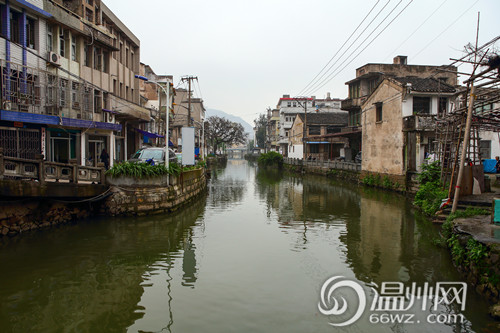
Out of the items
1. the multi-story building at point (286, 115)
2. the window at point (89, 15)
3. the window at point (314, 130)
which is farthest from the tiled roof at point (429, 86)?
the multi-story building at point (286, 115)

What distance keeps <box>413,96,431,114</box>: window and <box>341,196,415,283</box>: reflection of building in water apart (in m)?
9.81

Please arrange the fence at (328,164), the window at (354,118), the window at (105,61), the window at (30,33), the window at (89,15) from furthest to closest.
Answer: the window at (354,118) < the fence at (328,164) < the window at (105,61) < the window at (89,15) < the window at (30,33)

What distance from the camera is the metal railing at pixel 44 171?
11984 mm

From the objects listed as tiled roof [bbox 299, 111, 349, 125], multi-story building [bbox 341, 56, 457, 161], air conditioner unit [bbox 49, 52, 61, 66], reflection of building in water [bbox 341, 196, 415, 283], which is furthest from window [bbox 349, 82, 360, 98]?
air conditioner unit [bbox 49, 52, 61, 66]

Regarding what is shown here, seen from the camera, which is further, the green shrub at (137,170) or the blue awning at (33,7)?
the blue awning at (33,7)

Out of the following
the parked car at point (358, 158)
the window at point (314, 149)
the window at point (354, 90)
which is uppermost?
the window at point (354, 90)

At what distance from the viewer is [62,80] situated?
800 inches

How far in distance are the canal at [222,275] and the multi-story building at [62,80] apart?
16.6 feet

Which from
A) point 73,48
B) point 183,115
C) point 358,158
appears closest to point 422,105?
point 358,158

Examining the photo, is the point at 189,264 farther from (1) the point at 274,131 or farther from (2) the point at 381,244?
(1) the point at 274,131

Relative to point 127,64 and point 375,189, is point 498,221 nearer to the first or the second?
point 375,189

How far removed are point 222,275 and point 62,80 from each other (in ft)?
55.1

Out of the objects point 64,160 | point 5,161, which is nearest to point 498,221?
point 5,161

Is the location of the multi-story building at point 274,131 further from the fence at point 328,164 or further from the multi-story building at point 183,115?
the fence at point 328,164
